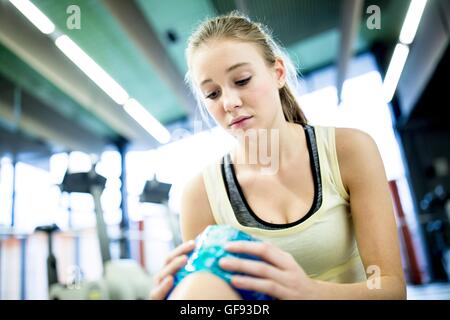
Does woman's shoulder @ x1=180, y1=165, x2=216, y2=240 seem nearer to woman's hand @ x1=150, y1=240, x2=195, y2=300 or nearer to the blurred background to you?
the blurred background

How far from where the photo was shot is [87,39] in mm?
1703

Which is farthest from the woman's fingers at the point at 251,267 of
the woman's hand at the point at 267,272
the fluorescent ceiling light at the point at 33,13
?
the fluorescent ceiling light at the point at 33,13

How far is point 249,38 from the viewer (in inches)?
26.5

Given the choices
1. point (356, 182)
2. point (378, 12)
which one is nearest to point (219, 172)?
point (356, 182)

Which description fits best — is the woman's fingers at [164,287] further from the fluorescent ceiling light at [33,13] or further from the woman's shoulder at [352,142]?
the fluorescent ceiling light at [33,13]

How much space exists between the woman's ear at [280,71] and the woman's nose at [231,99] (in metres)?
0.18

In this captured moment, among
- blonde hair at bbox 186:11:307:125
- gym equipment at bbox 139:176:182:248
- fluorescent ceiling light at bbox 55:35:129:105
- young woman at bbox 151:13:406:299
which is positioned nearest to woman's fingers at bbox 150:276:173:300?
young woman at bbox 151:13:406:299

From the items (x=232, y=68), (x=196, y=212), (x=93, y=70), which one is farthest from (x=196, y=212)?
(x=93, y=70)

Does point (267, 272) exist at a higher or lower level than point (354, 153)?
lower

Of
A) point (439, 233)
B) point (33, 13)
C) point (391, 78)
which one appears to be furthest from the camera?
point (439, 233)

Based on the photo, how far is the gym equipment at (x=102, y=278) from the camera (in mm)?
1804

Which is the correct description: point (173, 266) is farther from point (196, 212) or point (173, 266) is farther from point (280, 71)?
point (280, 71)

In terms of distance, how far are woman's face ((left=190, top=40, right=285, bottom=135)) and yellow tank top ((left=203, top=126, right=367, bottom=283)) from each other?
12 centimetres

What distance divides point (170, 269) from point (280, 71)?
1.77 ft
